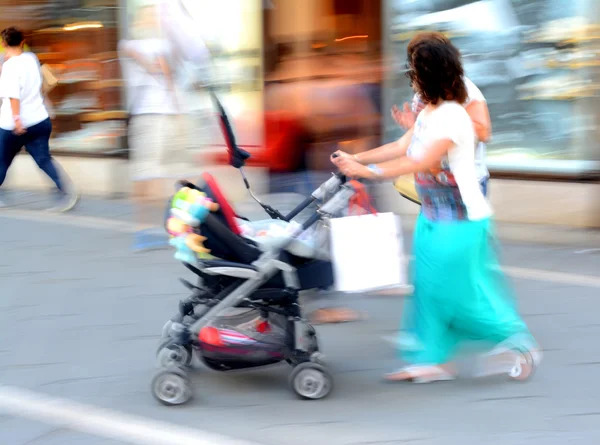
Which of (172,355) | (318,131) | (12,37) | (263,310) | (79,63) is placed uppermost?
(12,37)

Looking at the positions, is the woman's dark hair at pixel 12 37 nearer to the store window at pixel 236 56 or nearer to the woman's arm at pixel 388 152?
the store window at pixel 236 56

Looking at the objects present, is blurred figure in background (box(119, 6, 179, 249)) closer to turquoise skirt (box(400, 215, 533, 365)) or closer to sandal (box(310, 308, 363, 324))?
sandal (box(310, 308, 363, 324))

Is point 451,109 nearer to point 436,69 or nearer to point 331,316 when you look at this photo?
point 436,69

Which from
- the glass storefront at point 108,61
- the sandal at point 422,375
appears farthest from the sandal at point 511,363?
the glass storefront at point 108,61

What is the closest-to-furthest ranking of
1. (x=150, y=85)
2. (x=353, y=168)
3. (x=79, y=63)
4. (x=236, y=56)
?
(x=353, y=168)
(x=150, y=85)
(x=236, y=56)
(x=79, y=63)

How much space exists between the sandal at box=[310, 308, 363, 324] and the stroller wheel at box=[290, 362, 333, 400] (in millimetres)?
1164

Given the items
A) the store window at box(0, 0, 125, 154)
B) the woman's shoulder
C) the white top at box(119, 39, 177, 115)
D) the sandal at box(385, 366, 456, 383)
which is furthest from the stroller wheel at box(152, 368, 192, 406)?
the store window at box(0, 0, 125, 154)

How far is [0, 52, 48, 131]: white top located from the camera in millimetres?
7934

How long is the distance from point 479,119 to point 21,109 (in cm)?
532

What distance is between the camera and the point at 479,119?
3.98m

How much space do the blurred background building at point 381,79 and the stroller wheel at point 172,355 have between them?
194cm

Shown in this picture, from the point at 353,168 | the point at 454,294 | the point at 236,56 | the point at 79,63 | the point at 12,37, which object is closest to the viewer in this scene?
the point at 353,168

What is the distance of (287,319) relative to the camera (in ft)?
12.8

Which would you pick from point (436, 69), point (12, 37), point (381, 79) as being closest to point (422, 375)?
point (436, 69)
